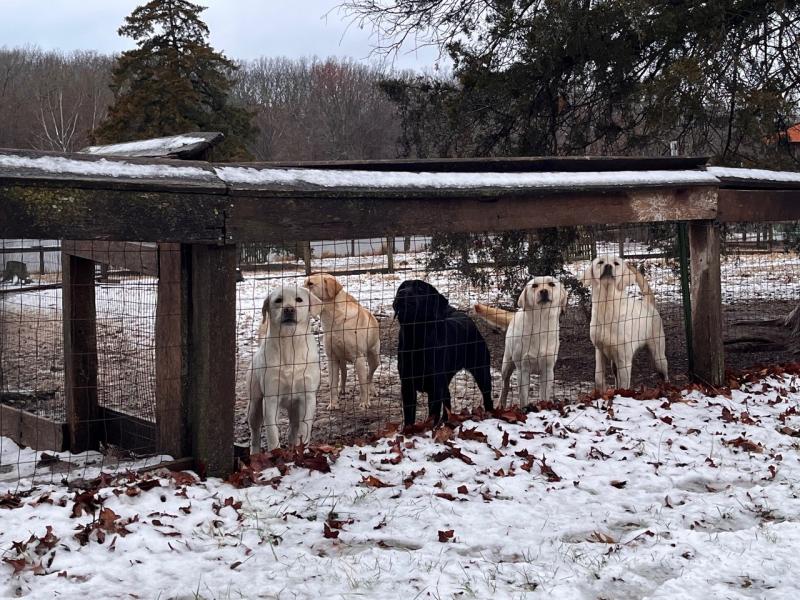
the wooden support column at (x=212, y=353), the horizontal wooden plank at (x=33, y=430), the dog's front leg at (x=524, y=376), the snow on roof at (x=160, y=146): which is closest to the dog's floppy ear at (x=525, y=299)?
the dog's front leg at (x=524, y=376)

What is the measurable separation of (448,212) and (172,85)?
21.9 metres

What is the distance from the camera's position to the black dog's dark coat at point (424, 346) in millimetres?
5691

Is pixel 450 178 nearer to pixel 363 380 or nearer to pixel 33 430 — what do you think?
pixel 363 380

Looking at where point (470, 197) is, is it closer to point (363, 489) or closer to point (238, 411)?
point (363, 489)

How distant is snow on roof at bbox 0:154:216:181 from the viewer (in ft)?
10.9

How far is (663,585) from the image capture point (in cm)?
281

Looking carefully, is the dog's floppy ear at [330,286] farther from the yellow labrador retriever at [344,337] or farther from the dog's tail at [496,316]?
the dog's tail at [496,316]

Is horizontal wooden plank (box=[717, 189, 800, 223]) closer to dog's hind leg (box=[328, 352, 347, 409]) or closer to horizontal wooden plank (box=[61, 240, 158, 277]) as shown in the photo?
dog's hind leg (box=[328, 352, 347, 409])

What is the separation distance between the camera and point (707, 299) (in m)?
5.96

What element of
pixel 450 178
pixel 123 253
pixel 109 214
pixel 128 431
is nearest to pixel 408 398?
pixel 450 178

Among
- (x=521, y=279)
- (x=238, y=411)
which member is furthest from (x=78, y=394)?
(x=521, y=279)

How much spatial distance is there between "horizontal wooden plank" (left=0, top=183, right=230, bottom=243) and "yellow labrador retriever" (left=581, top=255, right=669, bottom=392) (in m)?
3.84

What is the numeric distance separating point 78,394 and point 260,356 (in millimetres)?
1374

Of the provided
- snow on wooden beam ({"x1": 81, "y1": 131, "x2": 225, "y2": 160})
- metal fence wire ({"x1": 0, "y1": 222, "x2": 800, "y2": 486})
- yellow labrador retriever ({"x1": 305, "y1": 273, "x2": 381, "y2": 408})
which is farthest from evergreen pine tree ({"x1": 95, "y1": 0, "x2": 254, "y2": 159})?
snow on wooden beam ({"x1": 81, "y1": 131, "x2": 225, "y2": 160})
